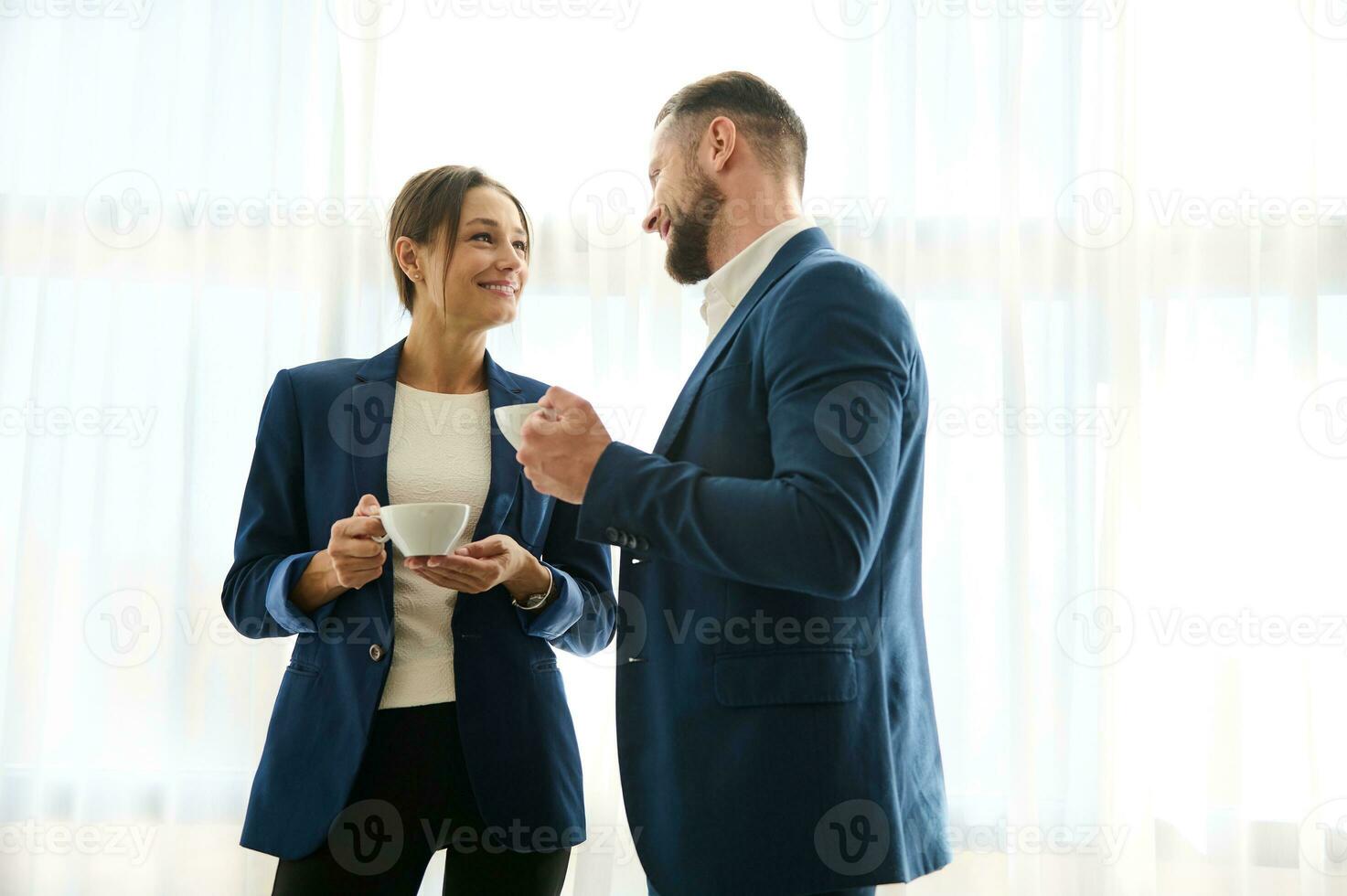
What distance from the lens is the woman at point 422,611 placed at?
135 cm

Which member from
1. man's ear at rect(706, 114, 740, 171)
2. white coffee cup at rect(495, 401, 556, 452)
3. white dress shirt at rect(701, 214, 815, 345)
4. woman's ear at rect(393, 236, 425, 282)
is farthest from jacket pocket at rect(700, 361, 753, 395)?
woman's ear at rect(393, 236, 425, 282)

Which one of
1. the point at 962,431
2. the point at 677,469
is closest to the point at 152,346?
the point at 677,469

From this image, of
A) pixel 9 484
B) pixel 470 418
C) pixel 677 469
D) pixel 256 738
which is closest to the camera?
pixel 677 469

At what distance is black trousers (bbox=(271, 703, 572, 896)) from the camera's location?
1338mm

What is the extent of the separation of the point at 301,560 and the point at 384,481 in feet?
0.56

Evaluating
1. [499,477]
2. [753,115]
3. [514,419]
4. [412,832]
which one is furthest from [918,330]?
[412,832]

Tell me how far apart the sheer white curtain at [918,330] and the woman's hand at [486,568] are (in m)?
0.78

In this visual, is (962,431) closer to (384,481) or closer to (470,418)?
(470,418)

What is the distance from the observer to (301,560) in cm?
142

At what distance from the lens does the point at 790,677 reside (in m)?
1.02

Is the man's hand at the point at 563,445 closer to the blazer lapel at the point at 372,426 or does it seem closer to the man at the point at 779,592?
the man at the point at 779,592

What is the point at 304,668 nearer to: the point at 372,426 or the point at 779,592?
the point at 372,426

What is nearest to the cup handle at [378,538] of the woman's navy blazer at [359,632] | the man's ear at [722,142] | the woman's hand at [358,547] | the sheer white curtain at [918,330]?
the woman's hand at [358,547]

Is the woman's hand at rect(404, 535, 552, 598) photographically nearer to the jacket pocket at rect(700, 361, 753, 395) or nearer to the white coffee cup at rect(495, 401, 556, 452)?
the white coffee cup at rect(495, 401, 556, 452)
